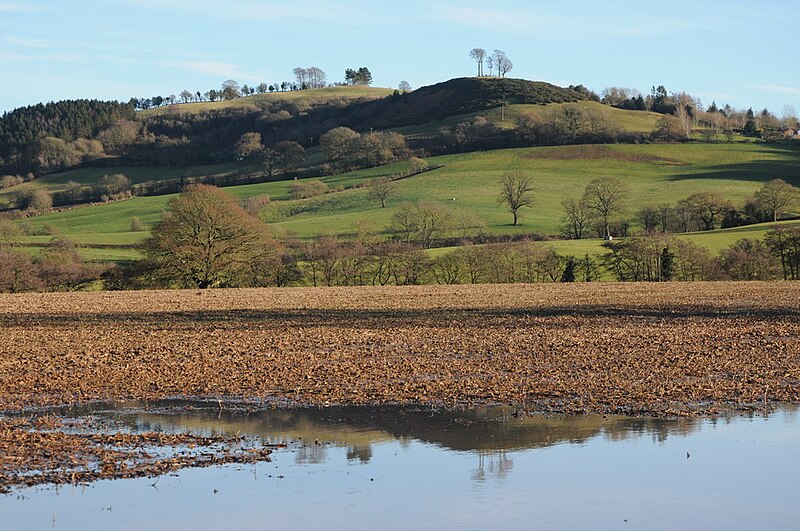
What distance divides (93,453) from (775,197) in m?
103

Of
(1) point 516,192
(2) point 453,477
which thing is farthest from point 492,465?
(1) point 516,192

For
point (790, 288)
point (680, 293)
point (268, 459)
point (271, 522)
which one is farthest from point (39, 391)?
point (790, 288)

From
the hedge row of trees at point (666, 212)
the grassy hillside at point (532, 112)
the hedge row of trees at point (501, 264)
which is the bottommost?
the hedge row of trees at point (501, 264)

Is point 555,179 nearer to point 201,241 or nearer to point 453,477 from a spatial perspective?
point 201,241

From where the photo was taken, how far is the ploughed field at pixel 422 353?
19609 mm

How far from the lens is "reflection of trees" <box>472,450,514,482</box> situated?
1368 centimetres

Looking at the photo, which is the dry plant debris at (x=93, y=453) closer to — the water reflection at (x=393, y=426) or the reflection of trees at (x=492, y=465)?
the water reflection at (x=393, y=426)

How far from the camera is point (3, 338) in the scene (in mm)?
30250

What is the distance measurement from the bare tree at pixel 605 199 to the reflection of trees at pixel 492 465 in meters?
89.7

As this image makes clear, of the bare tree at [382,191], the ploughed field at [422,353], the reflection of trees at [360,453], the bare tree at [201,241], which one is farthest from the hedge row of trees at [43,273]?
the reflection of trees at [360,453]

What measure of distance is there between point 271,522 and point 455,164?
137 m

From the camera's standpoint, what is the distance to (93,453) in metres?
14.5

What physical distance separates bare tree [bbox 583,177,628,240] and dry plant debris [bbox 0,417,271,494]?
90266mm

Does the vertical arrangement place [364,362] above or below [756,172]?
below
